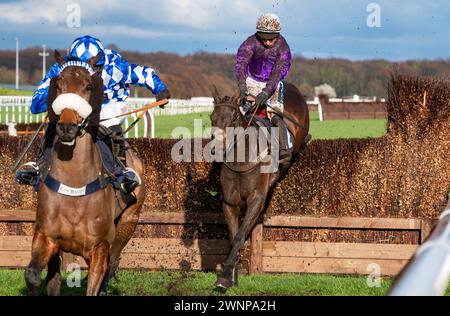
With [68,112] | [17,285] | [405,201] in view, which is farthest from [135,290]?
[405,201]

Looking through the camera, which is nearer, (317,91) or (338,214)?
(338,214)

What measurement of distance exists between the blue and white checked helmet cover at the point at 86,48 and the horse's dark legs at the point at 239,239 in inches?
93.7

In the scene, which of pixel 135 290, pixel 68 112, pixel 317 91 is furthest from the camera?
pixel 317 91

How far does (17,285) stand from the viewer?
8039 millimetres

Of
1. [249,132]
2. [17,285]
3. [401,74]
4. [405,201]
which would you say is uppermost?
[401,74]

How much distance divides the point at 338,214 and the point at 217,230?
4.64ft

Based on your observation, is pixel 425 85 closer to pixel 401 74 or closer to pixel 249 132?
pixel 401 74

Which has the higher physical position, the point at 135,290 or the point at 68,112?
the point at 68,112

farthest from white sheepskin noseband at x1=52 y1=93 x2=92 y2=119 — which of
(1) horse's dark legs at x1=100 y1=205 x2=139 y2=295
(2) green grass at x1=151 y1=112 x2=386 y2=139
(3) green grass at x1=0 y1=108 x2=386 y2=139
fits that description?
(2) green grass at x1=151 y1=112 x2=386 y2=139

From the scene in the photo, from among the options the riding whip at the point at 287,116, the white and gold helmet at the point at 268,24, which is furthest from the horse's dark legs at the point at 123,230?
the white and gold helmet at the point at 268,24

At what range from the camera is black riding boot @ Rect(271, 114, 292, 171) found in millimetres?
8844

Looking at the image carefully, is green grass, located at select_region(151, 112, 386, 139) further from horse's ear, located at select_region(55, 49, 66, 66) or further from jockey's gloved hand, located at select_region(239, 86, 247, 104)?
horse's ear, located at select_region(55, 49, 66, 66)

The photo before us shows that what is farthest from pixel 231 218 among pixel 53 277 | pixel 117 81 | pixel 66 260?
pixel 53 277

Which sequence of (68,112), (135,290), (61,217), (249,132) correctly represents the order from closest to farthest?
(68,112)
(61,217)
(135,290)
(249,132)
